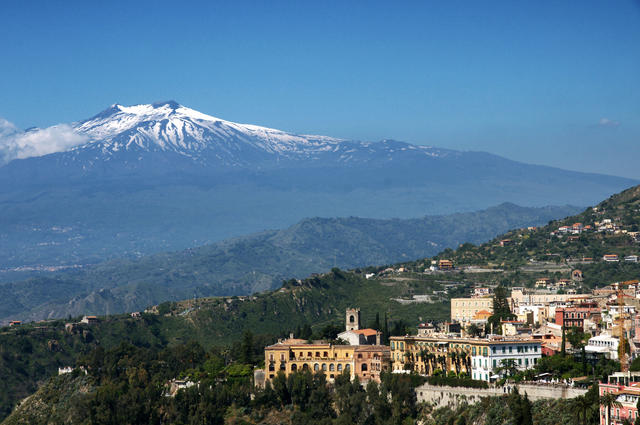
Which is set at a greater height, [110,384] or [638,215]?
[638,215]

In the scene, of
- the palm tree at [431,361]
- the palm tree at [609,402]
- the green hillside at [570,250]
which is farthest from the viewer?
the green hillside at [570,250]

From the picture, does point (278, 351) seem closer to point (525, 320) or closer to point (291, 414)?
point (291, 414)

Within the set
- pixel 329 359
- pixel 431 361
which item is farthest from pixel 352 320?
pixel 431 361

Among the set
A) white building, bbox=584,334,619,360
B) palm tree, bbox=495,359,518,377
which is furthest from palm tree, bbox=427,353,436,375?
white building, bbox=584,334,619,360

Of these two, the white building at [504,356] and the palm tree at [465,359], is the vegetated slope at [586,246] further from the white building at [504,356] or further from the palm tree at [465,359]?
the white building at [504,356]

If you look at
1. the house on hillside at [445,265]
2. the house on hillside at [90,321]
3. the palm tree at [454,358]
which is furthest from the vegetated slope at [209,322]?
the palm tree at [454,358]

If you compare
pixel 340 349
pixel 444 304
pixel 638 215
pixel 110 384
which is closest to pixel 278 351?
pixel 340 349
